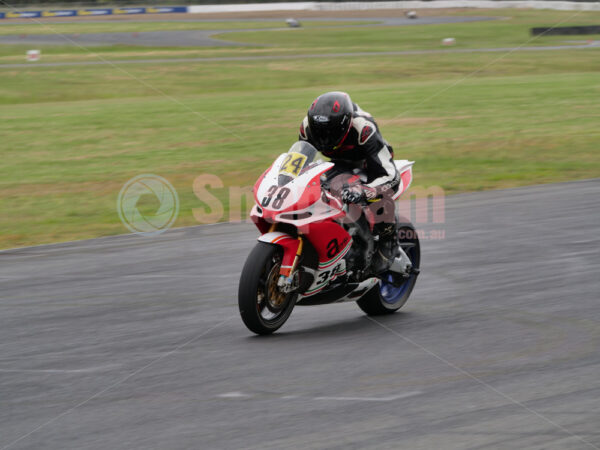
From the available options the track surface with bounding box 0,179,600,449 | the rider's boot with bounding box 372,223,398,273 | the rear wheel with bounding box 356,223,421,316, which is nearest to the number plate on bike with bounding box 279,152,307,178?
the rider's boot with bounding box 372,223,398,273

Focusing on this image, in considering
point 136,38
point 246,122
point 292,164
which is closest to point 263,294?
point 292,164

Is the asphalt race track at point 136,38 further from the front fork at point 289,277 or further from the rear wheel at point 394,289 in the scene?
the front fork at point 289,277

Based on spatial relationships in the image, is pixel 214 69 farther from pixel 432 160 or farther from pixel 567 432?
pixel 567 432

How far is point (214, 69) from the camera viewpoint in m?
33.9

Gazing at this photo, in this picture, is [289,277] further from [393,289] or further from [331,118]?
[393,289]

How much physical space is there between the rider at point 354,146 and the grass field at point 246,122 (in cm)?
552

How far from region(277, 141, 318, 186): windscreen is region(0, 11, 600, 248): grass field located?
5.75m

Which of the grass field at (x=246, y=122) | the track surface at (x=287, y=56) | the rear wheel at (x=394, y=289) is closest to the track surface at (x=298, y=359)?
the rear wheel at (x=394, y=289)

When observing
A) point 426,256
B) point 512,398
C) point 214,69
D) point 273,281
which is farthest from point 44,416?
point 214,69

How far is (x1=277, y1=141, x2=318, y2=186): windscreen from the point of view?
19.1 feet

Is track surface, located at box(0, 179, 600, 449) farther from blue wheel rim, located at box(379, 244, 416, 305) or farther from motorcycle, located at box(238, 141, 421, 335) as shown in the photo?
motorcycle, located at box(238, 141, 421, 335)

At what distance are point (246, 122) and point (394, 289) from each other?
14.7 m

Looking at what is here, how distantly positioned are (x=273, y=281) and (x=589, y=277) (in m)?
3.66

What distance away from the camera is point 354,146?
6.32 meters
